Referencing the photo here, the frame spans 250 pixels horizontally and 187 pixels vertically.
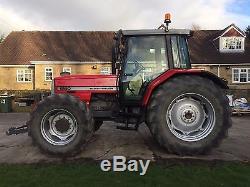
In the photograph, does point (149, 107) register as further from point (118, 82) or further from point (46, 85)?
point (46, 85)

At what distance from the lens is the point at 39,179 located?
18.5ft

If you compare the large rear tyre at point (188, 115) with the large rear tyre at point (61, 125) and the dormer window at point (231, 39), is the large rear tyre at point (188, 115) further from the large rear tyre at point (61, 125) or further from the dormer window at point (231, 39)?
the dormer window at point (231, 39)

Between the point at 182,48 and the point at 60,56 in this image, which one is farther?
the point at 60,56

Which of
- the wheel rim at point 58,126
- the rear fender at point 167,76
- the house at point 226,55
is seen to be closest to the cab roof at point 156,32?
the rear fender at point 167,76

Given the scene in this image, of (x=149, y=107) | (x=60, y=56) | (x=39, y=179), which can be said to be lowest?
(x=39, y=179)

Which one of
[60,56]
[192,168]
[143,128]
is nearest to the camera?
[192,168]

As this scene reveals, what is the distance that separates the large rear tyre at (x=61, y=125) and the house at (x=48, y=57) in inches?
914

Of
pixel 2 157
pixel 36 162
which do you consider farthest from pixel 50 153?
pixel 2 157

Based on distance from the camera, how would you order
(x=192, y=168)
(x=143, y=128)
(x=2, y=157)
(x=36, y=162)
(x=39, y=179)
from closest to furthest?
(x=39, y=179), (x=192, y=168), (x=36, y=162), (x=2, y=157), (x=143, y=128)

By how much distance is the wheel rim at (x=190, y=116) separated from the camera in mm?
6957

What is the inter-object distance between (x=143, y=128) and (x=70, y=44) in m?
24.9

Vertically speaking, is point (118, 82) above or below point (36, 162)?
above

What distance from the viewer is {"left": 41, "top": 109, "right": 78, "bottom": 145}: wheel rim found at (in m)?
7.04

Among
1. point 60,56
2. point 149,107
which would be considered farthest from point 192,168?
point 60,56
